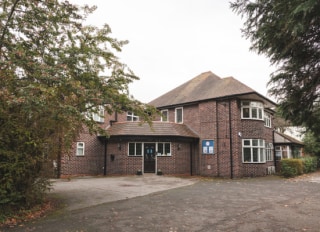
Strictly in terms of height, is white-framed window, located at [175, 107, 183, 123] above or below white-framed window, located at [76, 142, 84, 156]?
above

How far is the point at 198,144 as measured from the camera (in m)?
20.2

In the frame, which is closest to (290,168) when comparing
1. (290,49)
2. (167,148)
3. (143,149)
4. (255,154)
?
(255,154)

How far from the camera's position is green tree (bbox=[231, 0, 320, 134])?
4.43 meters

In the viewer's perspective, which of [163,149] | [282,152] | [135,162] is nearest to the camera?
[135,162]

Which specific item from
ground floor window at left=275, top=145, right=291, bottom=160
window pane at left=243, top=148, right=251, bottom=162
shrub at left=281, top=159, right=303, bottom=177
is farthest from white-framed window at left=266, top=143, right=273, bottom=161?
window pane at left=243, top=148, right=251, bottom=162

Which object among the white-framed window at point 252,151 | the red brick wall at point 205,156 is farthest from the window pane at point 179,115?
the white-framed window at point 252,151

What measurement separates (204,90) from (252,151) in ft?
20.5

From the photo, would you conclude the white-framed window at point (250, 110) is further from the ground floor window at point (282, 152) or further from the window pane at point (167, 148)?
the ground floor window at point (282, 152)

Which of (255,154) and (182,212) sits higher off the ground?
(255,154)

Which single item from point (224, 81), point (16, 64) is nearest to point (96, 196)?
point (16, 64)

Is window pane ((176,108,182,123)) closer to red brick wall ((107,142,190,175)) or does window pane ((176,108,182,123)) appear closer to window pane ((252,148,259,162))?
red brick wall ((107,142,190,175))

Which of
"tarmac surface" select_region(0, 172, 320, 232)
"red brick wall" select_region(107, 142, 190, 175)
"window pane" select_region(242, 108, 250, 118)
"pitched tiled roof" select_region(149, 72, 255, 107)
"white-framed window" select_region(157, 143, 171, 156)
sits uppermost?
"pitched tiled roof" select_region(149, 72, 255, 107)

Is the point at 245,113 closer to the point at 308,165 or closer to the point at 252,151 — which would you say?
the point at 252,151

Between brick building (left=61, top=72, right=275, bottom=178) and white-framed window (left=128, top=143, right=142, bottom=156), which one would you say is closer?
brick building (left=61, top=72, right=275, bottom=178)
